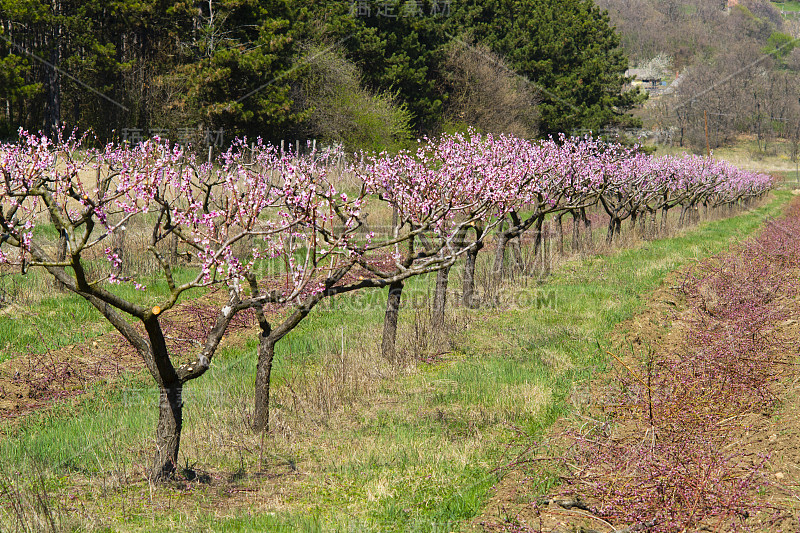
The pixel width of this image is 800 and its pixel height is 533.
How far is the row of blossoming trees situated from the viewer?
7.22 metres

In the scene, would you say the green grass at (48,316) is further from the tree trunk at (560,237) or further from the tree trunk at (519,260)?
the tree trunk at (560,237)

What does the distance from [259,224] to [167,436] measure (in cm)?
826

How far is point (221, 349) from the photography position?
1408 cm

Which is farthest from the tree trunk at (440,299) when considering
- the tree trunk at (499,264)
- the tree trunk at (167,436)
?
the tree trunk at (167,436)

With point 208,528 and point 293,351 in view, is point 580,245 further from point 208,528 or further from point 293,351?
point 208,528

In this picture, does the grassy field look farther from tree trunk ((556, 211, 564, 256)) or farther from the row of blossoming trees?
tree trunk ((556, 211, 564, 256))

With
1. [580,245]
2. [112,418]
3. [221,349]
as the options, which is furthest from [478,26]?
[112,418]

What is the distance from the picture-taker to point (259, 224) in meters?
15.1

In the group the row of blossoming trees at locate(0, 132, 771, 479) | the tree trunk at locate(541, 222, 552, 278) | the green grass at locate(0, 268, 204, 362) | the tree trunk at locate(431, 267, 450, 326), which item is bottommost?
the green grass at locate(0, 268, 204, 362)

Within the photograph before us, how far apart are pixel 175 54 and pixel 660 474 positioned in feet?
120

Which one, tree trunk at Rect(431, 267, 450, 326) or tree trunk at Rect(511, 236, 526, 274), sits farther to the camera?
tree trunk at Rect(511, 236, 526, 274)

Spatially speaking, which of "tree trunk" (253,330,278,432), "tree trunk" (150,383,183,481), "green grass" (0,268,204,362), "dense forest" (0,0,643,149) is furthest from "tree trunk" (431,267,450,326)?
"dense forest" (0,0,643,149)

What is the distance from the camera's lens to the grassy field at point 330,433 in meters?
6.60

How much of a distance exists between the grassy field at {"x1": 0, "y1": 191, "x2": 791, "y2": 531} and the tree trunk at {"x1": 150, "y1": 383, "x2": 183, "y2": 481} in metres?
0.18
